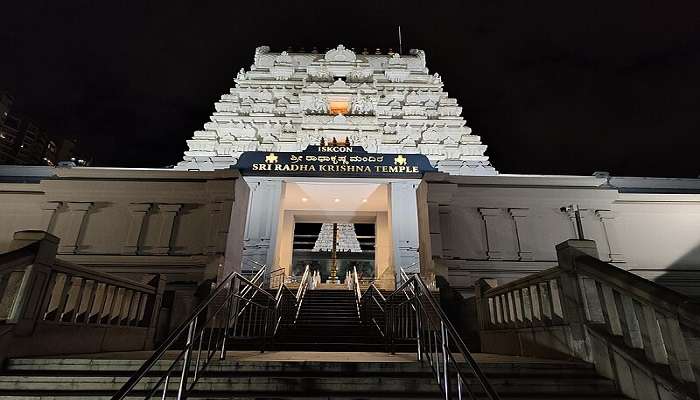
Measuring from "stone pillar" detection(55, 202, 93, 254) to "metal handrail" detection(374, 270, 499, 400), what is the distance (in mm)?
9767

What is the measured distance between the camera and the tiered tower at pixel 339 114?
23.4 metres

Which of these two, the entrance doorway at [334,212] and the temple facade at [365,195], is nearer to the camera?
the temple facade at [365,195]

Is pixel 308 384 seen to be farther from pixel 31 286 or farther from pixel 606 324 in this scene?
pixel 31 286

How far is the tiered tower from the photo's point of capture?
76.9 ft

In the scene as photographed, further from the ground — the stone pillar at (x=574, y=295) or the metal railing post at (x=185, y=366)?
the stone pillar at (x=574, y=295)

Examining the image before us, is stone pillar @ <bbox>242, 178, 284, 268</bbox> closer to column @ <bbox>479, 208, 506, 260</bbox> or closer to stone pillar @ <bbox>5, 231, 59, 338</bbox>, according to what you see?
column @ <bbox>479, 208, 506, 260</bbox>

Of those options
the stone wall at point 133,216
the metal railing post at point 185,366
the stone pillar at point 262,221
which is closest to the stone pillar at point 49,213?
the stone wall at point 133,216

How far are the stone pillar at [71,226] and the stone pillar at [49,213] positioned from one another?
25 cm

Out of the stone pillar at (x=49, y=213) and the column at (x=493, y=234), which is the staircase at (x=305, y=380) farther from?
the stone pillar at (x=49, y=213)

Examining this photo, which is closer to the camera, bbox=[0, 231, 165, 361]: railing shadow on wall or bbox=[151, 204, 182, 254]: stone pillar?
bbox=[0, 231, 165, 361]: railing shadow on wall

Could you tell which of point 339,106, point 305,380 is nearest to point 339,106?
point 339,106

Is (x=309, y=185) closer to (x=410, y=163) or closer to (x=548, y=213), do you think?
(x=410, y=163)

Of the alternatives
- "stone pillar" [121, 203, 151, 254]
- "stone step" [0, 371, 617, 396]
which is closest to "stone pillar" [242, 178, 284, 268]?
"stone pillar" [121, 203, 151, 254]

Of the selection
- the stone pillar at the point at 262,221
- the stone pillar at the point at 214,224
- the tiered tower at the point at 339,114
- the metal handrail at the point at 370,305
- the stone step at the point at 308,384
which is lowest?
the stone step at the point at 308,384
